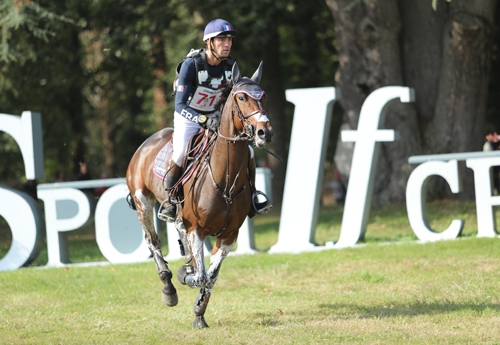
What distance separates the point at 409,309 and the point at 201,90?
3642 millimetres

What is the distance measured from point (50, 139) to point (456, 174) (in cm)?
1752

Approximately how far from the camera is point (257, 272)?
12.6 m

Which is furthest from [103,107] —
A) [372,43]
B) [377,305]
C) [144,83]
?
[377,305]

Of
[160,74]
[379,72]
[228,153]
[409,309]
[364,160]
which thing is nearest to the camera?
[228,153]

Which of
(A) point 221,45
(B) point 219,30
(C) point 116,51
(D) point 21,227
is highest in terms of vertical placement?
(B) point 219,30

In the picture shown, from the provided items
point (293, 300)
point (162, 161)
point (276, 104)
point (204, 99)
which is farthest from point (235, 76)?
point (276, 104)

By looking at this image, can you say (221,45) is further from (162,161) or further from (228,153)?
(162,161)

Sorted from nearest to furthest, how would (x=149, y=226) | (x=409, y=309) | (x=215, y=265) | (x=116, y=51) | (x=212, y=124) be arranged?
(x=212, y=124), (x=215, y=265), (x=409, y=309), (x=149, y=226), (x=116, y=51)

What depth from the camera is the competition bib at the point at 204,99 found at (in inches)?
341

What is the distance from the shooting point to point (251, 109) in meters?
7.55

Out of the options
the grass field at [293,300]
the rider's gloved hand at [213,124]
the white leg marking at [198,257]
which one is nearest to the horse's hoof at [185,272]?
the white leg marking at [198,257]

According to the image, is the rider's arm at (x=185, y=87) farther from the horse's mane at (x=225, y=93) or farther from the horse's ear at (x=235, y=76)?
the horse's ear at (x=235, y=76)

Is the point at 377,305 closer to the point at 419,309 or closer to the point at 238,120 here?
the point at 419,309

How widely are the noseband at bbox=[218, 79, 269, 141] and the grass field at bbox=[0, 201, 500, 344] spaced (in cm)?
211
